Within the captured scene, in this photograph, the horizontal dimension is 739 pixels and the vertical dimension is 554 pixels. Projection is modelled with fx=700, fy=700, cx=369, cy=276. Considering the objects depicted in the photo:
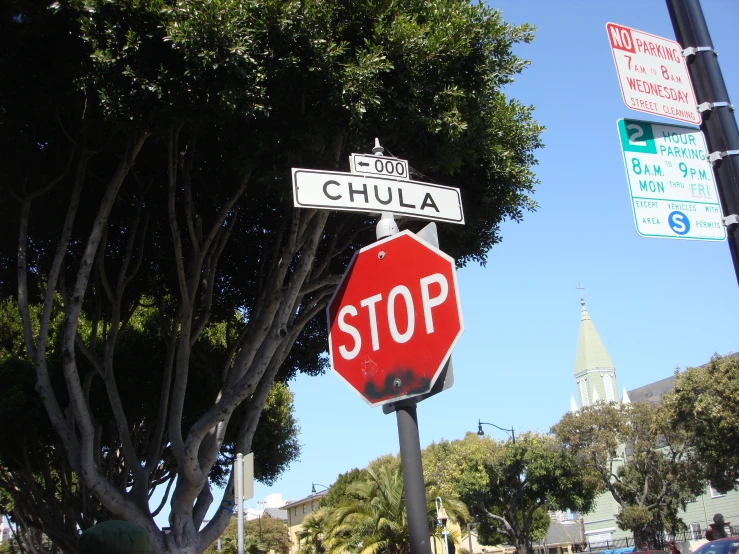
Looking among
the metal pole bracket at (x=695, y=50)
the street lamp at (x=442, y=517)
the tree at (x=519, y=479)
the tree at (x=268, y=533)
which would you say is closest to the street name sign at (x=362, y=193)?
the metal pole bracket at (x=695, y=50)

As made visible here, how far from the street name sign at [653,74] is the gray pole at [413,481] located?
2414 mm

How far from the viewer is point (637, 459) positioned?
Answer: 131 ft

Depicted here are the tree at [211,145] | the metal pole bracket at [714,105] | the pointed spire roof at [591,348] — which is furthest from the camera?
the pointed spire roof at [591,348]

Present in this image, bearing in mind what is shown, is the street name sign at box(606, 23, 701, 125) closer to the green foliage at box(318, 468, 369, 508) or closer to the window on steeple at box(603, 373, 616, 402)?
the green foliage at box(318, 468, 369, 508)

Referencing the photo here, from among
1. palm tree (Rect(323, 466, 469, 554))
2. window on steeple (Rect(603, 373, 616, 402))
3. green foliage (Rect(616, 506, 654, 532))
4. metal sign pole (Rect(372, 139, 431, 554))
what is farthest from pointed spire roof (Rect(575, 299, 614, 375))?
metal sign pole (Rect(372, 139, 431, 554))

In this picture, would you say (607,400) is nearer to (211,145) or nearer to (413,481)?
(211,145)

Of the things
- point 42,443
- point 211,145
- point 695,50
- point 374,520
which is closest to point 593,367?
point 374,520

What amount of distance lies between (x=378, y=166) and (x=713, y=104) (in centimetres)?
216

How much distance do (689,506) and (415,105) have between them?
5294 cm

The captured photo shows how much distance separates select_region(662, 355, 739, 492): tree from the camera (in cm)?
2966

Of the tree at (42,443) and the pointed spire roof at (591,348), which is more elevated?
the pointed spire roof at (591,348)

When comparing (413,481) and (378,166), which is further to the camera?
(378,166)

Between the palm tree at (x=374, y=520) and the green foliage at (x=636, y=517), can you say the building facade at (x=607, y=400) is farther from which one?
the palm tree at (x=374, y=520)

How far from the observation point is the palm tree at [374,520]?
22.1 m
